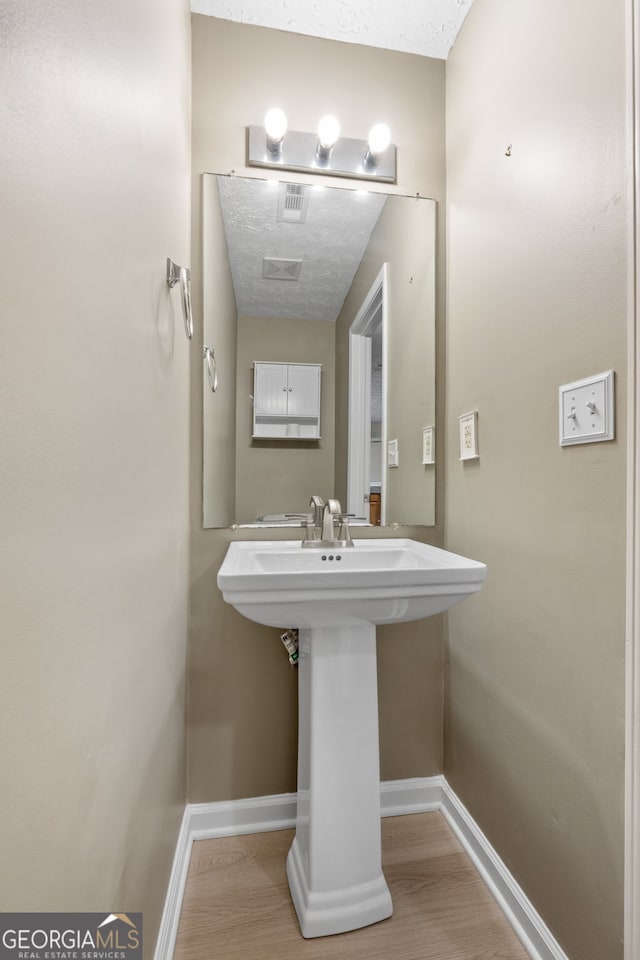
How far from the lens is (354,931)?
3.74 feet

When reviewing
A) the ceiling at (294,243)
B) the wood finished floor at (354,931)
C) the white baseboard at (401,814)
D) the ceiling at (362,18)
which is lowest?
the wood finished floor at (354,931)

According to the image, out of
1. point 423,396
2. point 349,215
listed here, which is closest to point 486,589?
point 423,396

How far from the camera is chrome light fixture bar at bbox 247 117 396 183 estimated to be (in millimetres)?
1490

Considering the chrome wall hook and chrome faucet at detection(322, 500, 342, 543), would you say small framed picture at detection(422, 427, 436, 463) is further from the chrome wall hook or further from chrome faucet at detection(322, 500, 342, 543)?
the chrome wall hook

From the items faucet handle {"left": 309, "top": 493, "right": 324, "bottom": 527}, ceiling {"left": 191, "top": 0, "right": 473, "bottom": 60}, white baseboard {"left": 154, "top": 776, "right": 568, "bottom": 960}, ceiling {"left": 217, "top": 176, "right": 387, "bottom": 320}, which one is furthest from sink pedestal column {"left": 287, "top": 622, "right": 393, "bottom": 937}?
ceiling {"left": 191, "top": 0, "right": 473, "bottom": 60}

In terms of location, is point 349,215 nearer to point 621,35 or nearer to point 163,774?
point 621,35

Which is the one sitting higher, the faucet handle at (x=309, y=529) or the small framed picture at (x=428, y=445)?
the small framed picture at (x=428, y=445)

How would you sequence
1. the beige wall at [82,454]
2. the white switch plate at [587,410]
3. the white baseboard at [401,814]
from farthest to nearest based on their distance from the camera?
the white baseboard at [401,814], the white switch plate at [587,410], the beige wall at [82,454]

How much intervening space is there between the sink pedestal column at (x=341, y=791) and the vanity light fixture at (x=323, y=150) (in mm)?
1442

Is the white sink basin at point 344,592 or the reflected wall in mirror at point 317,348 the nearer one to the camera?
the white sink basin at point 344,592

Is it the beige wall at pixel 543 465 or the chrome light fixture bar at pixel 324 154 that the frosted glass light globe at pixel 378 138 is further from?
the beige wall at pixel 543 465

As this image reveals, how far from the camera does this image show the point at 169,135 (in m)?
1.10

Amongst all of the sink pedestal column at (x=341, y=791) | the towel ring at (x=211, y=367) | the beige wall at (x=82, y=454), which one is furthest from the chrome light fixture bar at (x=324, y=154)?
the sink pedestal column at (x=341, y=791)

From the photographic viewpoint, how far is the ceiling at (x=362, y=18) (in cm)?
145
